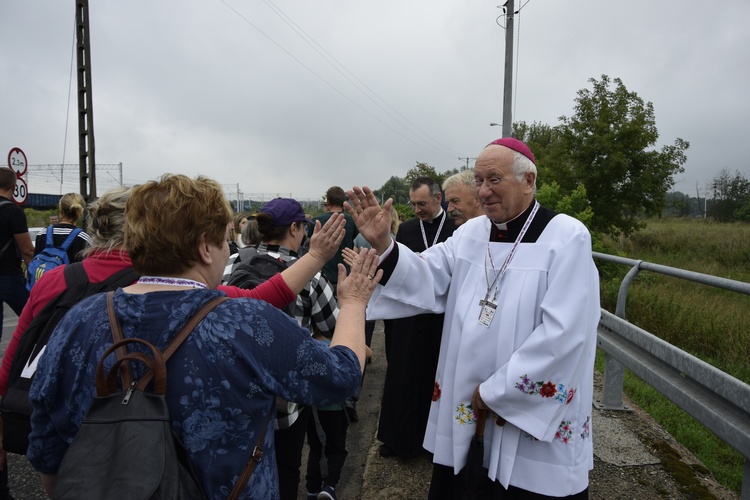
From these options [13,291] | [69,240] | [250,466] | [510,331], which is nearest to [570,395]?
[510,331]

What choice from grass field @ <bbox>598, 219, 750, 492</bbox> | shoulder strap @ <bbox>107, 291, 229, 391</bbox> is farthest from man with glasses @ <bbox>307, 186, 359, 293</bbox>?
shoulder strap @ <bbox>107, 291, 229, 391</bbox>

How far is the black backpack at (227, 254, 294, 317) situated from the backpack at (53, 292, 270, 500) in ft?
4.09

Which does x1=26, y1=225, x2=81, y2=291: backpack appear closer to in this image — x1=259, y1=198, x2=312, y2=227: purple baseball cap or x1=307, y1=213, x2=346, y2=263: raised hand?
x1=259, y1=198, x2=312, y2=227: purple baseball cap

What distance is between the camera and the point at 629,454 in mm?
3107

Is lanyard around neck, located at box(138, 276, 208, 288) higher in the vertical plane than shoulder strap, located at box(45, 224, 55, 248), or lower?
higher

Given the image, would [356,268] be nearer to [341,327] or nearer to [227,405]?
[341,327]

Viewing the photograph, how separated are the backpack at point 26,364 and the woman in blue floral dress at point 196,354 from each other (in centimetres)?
63

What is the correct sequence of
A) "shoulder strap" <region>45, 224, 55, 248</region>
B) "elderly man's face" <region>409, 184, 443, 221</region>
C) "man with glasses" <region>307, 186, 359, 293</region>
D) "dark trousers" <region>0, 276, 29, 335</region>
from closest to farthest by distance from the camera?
1. "elderly man's face" <region>409, 184, 443, 221</region>
2. "shoulder strap" <region>45, 224, 55, 248</region>
3. "dark trousers" <region>0, 276, 29, 335</region>
4. "man with glasses" <region>307, 186, 359, 293</region>

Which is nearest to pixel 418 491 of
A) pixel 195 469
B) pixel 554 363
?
pixel 554 363

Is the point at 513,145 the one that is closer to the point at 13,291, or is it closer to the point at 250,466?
the point at 250,466

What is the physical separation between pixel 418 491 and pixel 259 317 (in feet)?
7.41

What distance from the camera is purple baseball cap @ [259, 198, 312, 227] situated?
8.89ft

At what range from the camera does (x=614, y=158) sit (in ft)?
60.3

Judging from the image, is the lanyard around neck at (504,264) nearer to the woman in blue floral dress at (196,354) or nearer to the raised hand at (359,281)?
the raised hand at (359,281)
